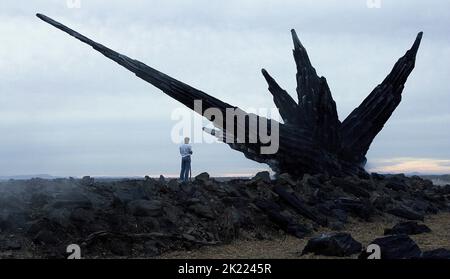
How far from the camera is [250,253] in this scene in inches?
417

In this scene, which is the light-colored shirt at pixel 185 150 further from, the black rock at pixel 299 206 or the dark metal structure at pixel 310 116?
the black rock at pixel 299 206

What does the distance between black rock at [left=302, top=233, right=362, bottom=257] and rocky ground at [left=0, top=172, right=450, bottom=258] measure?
0.02m

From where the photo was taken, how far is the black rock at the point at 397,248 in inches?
374

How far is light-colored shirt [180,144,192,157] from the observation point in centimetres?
1761

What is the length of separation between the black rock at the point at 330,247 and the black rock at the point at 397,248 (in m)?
0.53

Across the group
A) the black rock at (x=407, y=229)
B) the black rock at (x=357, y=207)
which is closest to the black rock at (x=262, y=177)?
the black rock at (x=357, y=207)

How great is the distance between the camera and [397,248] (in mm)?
9734

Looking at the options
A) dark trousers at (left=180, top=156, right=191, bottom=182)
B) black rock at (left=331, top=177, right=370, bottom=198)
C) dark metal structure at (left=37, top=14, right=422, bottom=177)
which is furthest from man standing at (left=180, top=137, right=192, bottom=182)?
black rock at (left=331, top=177, right=370, bottom=198)

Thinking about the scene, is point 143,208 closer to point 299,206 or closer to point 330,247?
point 330,247

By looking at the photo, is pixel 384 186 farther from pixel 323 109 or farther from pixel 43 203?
pixel 43 203

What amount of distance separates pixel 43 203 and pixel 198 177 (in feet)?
→ 16.2

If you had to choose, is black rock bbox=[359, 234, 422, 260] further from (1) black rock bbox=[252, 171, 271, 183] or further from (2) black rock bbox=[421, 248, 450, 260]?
(1) black rock bbox=[252, 171, 271, 183]

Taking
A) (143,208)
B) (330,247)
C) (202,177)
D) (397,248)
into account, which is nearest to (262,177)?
(202,177)
